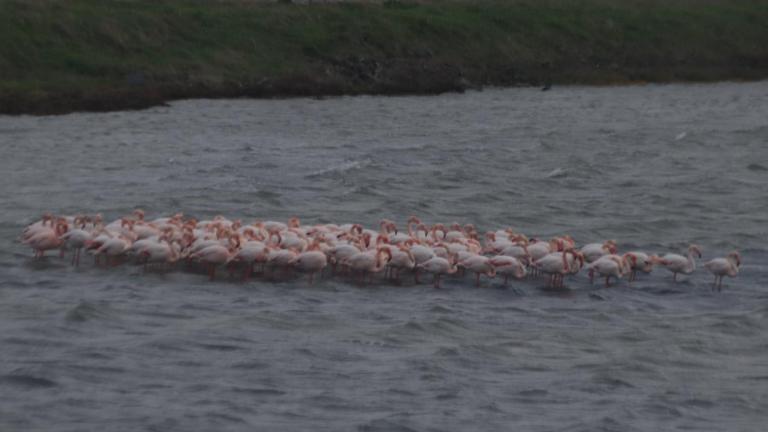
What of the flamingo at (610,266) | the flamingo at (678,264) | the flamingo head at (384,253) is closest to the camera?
the flamingo head at (384,253)

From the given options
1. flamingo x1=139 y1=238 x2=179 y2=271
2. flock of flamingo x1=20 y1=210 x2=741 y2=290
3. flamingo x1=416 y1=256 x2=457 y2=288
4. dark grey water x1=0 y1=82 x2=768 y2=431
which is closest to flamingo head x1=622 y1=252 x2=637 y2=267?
flock of flamingo x1=20 y1=210 x2=741 y2=290

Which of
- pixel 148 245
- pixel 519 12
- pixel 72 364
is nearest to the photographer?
pixel 72 364

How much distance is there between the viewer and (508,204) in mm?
27250

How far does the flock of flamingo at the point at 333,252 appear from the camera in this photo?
18.8m

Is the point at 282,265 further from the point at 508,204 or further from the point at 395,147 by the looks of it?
the point at 395,147

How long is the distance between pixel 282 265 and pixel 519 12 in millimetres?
50780

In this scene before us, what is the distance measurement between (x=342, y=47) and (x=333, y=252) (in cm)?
3906

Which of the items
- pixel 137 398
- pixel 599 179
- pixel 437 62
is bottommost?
pixel 137 398

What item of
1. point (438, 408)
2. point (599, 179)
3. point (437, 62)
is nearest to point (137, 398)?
point (438, 408)

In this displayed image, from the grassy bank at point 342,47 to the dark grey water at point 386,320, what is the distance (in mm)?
14542

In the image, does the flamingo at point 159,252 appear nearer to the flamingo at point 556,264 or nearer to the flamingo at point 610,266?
the flamingo at point 556,264

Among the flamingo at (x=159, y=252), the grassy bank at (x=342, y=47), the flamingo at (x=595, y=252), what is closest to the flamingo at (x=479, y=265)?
the flamingo at (x=595, y=252)

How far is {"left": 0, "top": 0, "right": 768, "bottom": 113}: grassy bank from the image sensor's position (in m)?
47.8

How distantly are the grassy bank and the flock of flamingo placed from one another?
23574 millimetres
